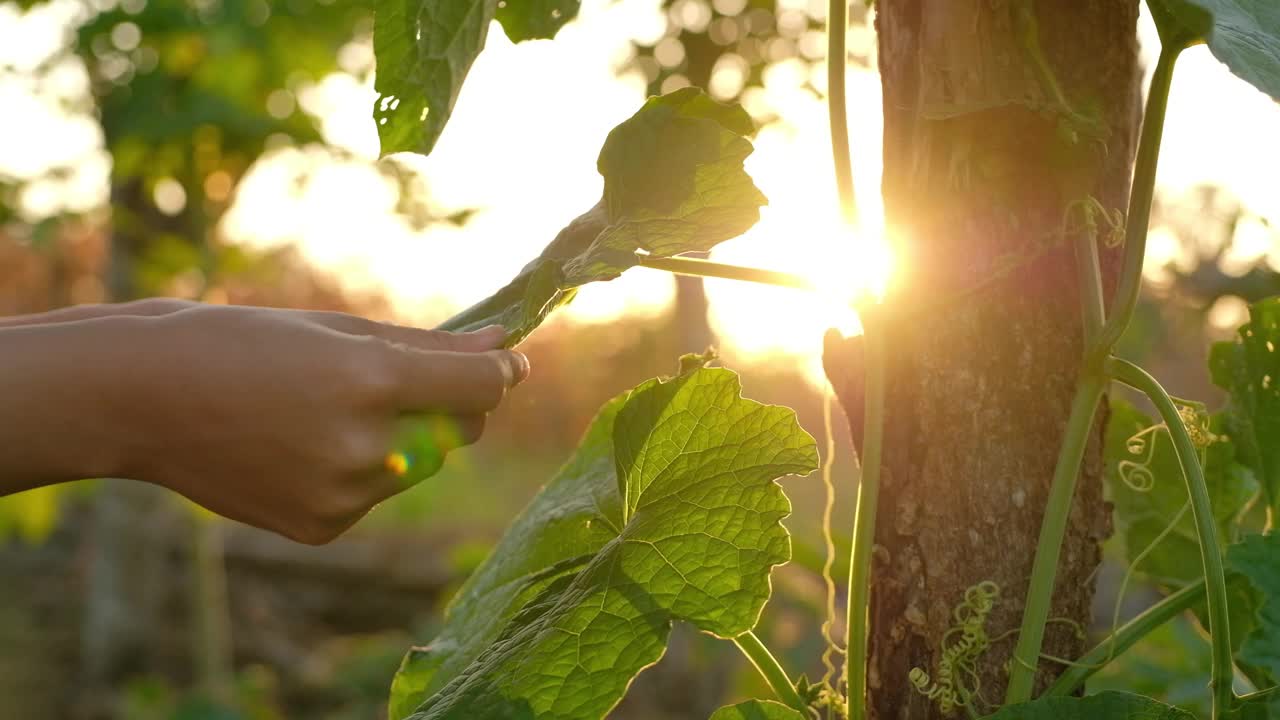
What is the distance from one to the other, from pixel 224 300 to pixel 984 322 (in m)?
7.03

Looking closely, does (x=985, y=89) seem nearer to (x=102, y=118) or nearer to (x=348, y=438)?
(x=348, y=438)

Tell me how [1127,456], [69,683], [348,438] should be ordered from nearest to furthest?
[348,438]
[1127,456]
[69,683]

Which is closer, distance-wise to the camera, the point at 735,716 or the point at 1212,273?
the point at 735,716

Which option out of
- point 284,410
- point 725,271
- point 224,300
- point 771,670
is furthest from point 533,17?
point 224,300

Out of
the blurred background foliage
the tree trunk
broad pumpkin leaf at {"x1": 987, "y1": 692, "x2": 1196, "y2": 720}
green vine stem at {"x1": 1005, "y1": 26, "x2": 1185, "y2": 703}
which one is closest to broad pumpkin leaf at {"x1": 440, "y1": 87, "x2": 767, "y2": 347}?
the tree trunk

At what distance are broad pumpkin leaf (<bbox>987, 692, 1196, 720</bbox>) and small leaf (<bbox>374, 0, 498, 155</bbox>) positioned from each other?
50 centimetres

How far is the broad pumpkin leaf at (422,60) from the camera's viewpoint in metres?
0.76

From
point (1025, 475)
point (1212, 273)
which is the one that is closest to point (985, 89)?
point (1025, 475)

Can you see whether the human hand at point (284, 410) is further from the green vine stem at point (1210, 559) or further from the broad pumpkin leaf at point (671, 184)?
the green vine stem at point (1210, 559)

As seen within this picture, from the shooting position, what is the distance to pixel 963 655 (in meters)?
0.71

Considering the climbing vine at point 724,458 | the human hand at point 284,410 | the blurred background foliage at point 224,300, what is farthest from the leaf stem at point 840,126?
the blurred background foliage at point 224,300

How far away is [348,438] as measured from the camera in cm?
62

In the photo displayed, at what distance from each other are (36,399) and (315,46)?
17.2 ft

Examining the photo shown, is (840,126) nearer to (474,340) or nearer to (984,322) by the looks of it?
(984,322)
